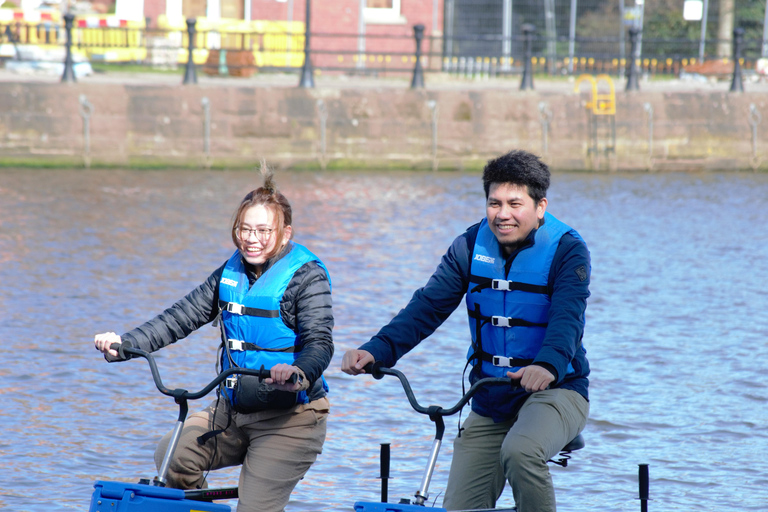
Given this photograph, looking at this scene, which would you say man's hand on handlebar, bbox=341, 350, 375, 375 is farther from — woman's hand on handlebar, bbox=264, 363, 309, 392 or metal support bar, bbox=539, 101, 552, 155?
metal support bar, bbox=539, 101, 552, 155

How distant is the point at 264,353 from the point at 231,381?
156mm

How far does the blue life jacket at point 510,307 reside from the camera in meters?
3.83

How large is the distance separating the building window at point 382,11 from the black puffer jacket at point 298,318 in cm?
2734

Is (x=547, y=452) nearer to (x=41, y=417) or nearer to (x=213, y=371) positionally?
(x=41, y=417)

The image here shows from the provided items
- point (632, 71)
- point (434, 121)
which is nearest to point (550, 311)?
point (434, 121)

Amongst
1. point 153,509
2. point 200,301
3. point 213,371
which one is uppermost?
point 200,301

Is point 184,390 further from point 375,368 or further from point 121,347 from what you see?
point 375,368

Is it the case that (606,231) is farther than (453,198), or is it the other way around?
(453,198)

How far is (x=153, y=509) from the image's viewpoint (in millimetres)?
3434

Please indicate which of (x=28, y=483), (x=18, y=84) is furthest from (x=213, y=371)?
(x=18, y=84)

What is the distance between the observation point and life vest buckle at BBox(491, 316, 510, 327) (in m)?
3.84

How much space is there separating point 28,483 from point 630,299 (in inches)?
241

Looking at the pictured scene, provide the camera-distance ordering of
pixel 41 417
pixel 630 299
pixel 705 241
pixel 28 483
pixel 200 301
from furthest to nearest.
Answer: pixel 705 241 → pixel 630 299 → pixel 41 417 → pixel 28 483 → pixel 200 301

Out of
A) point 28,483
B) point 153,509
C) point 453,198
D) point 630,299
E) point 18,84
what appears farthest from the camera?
point 18,84
